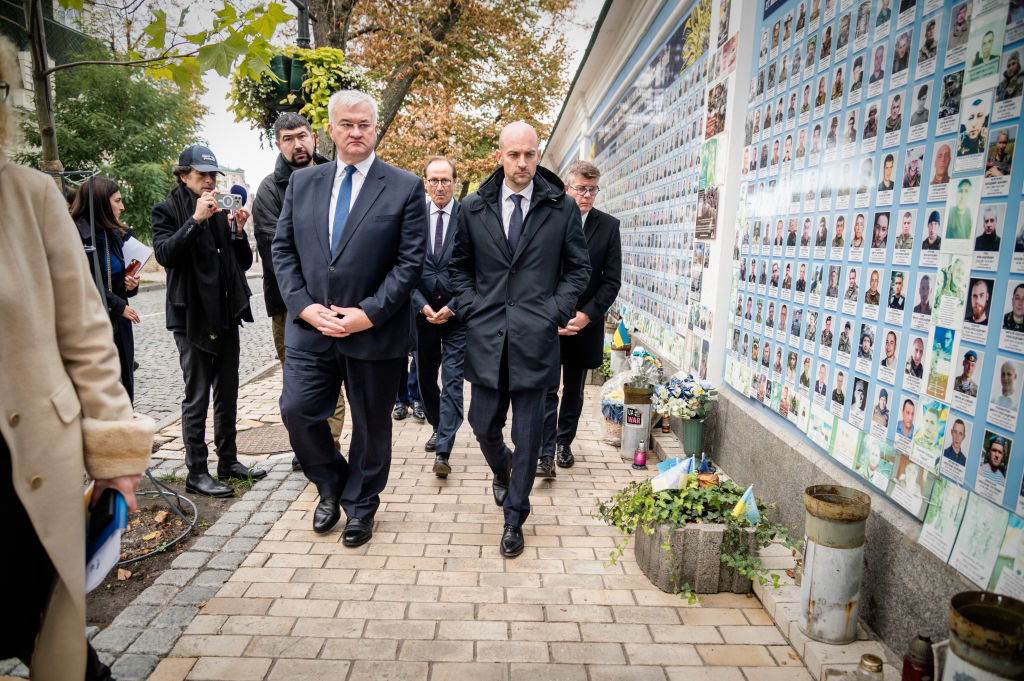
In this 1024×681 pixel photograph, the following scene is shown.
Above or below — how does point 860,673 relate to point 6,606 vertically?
below

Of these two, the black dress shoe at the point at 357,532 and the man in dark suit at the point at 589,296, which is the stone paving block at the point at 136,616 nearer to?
the black dress shoe at the point at 357,532

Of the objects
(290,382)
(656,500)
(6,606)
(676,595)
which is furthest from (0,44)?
(676,595)

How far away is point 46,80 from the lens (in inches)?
126

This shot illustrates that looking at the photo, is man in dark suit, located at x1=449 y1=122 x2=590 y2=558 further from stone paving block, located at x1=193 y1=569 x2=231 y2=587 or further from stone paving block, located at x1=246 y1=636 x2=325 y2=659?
stone paving block, located at x1=193 y1=569 x2=231 y2=587

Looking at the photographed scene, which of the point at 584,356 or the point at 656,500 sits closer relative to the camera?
the point at 656,500

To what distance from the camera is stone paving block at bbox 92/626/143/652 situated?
2.63 meters

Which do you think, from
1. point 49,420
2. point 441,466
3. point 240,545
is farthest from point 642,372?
point 49,420

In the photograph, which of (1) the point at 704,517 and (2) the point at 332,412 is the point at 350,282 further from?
(1) the point at 704,517

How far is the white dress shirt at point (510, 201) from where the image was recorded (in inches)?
147

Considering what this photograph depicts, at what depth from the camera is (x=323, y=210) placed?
3.53 meters

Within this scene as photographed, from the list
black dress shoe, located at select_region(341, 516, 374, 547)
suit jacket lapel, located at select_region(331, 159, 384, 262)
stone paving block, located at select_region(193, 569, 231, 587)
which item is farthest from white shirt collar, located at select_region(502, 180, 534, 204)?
stone paving block, located at select_region(193, 569, 231, 587)

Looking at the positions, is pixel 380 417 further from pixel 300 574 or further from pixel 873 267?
pixel 873 267

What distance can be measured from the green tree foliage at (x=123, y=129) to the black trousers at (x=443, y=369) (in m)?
22.6

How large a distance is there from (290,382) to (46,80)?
1.91 m
